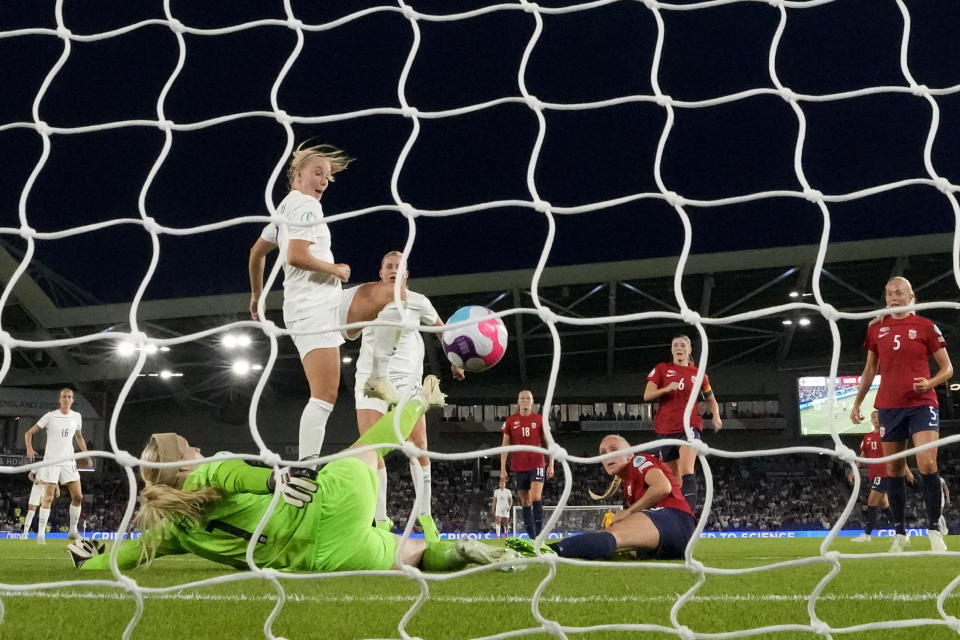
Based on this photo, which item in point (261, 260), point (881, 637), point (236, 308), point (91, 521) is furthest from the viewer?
point (91, 521)

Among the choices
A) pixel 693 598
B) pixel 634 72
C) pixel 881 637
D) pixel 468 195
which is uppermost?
pixel 634 72

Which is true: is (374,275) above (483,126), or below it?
Result: below

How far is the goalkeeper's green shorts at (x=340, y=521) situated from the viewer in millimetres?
3115

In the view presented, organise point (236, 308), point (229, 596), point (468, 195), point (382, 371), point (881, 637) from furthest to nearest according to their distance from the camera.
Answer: point (468, 195)
point (236, 308)
point (382, 371)
point (229, 596)
point (881, 637)

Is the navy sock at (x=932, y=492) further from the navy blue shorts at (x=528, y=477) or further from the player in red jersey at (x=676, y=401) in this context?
the navy blue shorts at (x=528, y=477)

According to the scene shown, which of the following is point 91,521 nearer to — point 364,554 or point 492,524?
point 492,524

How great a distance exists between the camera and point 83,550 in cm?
374

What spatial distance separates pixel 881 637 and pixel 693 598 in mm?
841

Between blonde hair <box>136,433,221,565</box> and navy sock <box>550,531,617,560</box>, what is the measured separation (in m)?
1.91

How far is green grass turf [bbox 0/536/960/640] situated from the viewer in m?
1.96

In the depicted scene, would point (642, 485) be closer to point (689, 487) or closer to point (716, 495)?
point (689, 487)

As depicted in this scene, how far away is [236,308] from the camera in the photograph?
20.0m

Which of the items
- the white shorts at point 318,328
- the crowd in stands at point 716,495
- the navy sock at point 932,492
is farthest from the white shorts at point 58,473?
the crowd in stands at point 716,495

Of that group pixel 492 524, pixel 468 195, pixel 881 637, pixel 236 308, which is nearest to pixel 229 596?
pixel 881 637
